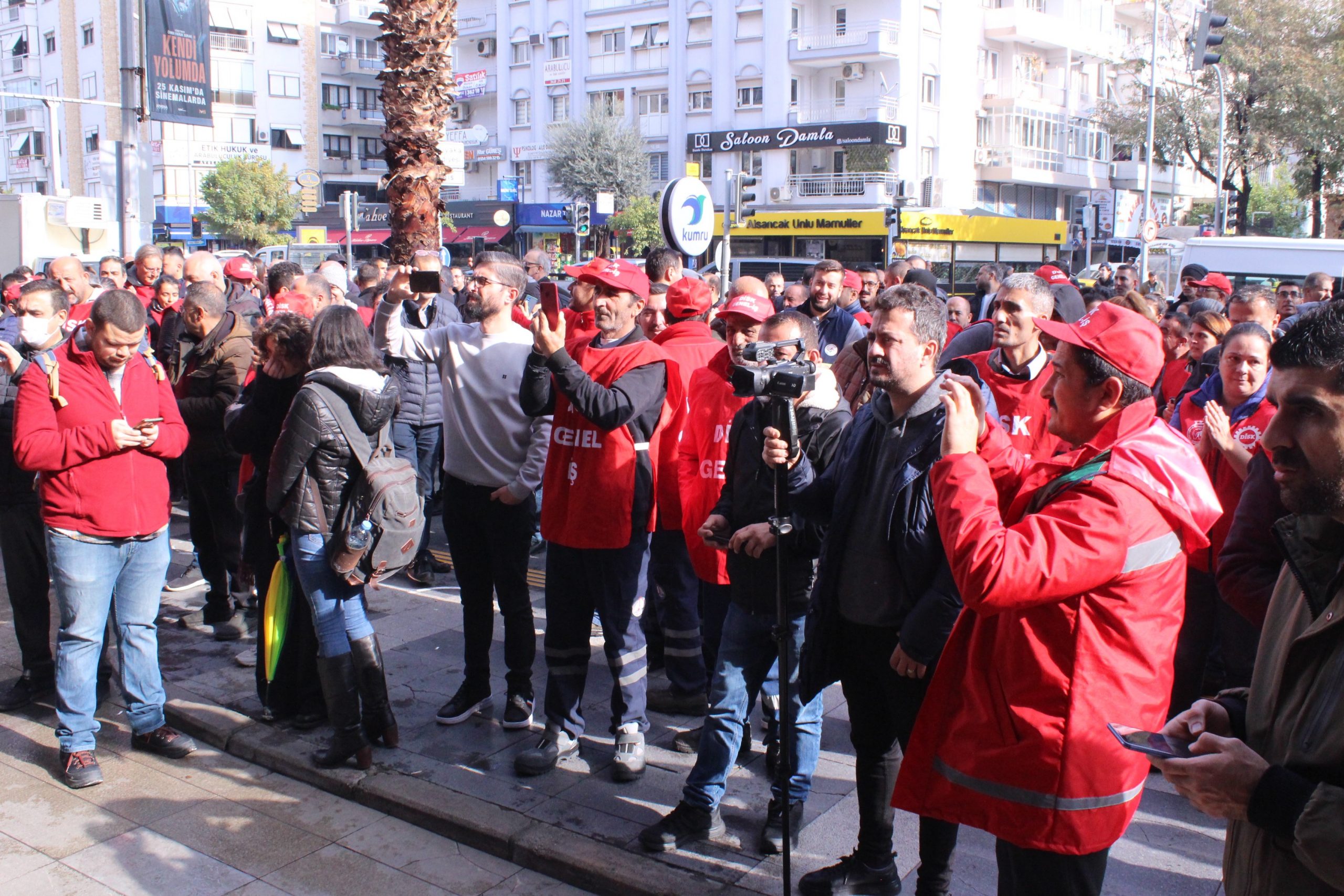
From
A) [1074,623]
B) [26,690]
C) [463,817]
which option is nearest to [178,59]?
[26,690]

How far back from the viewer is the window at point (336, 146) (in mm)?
58844

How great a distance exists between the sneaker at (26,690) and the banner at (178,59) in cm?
1322

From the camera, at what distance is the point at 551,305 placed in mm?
4371

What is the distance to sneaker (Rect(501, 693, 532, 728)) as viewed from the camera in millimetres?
5016

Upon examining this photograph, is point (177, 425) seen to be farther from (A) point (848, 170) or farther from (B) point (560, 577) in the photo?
(A) point (848, 170)

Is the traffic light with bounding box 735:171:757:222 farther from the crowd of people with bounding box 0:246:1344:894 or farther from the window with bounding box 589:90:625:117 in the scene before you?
the window with bounding box 589:90:625:117

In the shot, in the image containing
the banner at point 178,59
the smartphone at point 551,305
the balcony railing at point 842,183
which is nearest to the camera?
the smartphone at point 551,305

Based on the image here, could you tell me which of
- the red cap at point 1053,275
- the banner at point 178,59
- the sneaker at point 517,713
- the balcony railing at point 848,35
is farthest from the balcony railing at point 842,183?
the sneaker at point 517,713

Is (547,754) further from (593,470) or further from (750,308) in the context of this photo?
(750,308)

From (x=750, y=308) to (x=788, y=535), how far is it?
1.34 metres

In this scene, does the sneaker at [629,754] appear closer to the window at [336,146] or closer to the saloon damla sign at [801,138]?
the saloon damla sign at [801,138]

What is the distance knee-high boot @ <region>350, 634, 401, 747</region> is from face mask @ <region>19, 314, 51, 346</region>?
2098 millimetres

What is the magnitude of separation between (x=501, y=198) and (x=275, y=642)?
47439 mm

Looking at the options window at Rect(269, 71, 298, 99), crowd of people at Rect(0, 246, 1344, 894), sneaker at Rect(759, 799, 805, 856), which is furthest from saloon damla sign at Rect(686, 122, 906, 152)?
sneaker at Rect(759, 799, 805, 856)
